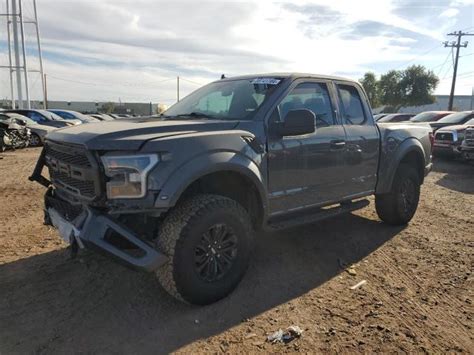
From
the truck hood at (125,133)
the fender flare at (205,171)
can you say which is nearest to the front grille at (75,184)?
the truck hood at (125,133)

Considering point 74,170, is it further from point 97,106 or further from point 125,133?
point 97,106

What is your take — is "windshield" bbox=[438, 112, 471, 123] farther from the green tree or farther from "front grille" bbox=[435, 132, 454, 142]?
the green tree

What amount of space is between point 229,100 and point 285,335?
2.41 meters

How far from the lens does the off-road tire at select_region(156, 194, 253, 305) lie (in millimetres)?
3256

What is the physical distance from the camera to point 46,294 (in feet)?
12.2

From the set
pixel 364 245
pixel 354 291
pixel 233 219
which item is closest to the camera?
pixel 233 219

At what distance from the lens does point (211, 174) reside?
3564 mm

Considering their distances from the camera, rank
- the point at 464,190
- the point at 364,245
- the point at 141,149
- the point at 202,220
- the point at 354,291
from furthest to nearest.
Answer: the point at 464,190
the point at 364,245
the point at 354,291
the point at 202,220
the point at 141,149

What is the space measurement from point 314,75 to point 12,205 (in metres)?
5.01

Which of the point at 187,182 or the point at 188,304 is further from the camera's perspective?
the point at 188,304

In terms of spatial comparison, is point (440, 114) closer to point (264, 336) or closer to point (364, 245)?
point (364, 245)

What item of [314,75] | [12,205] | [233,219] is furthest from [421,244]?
[12,205]

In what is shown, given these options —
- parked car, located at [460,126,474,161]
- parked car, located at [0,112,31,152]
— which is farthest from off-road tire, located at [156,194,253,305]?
parked car, located at [0,112,31,152]

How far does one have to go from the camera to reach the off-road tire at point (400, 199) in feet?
18.6
